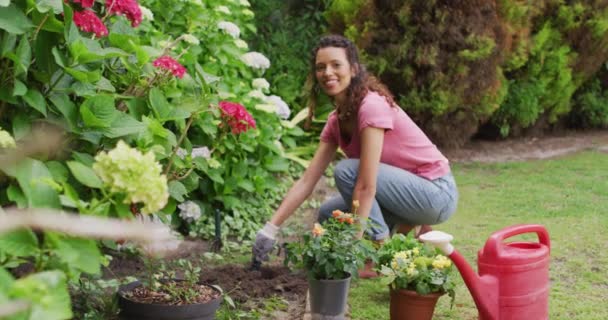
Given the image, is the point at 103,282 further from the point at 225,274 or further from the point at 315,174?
the point at 315,174

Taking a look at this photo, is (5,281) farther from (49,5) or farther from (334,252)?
(334,252)

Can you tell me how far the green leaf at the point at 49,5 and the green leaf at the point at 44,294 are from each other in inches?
44.3

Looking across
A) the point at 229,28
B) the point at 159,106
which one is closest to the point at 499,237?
Answer: the point at 159,106

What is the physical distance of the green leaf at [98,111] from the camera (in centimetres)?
223

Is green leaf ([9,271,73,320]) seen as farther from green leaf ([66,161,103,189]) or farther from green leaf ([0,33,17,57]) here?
green leaf ([0,33,17,57])

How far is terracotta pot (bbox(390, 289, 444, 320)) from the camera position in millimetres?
A: 2773

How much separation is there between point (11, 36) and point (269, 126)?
2.46 metres

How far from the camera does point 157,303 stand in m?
2.46

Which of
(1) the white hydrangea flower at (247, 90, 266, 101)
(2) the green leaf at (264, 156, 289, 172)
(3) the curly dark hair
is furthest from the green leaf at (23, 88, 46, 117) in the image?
(2) the green leaf at (264, 156, 289, 172)

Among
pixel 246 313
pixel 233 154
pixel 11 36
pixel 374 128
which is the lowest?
pixel 246 313

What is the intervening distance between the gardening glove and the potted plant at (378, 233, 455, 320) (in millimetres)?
612

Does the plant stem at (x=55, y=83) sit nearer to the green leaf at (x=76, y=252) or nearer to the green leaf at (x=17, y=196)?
the green leaf at (x=17, y=196)

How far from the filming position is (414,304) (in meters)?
2.78

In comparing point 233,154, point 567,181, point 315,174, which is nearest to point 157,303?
point 315,174
